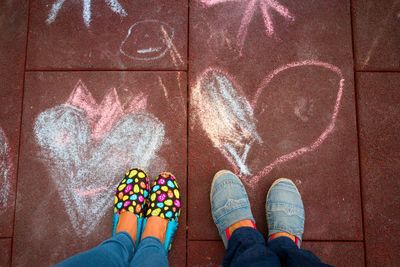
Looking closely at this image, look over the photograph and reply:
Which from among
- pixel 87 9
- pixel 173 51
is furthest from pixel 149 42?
pixel 87 9

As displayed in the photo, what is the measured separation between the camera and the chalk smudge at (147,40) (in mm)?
2008

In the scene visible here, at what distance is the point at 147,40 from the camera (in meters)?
2.01

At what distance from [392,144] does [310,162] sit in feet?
1.55

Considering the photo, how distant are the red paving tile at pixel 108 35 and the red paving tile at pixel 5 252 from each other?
3.22 ft

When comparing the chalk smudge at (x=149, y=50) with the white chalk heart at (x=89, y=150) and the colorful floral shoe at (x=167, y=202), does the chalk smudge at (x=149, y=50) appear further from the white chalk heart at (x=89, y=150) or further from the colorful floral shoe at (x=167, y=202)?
the colorful floral shoe at (x=167, y=202)

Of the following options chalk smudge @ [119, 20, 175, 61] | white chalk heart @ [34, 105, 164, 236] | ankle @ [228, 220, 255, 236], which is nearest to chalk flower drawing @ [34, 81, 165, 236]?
white chalk heart @ [34, 105, 164, 236]

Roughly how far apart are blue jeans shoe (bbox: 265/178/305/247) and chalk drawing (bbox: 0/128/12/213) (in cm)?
143

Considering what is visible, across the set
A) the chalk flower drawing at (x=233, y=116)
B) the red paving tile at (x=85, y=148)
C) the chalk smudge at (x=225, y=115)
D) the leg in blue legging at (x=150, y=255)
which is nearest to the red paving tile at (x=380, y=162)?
the chalk flower drawing at (x=233, y=116)

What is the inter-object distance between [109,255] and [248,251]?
612mm

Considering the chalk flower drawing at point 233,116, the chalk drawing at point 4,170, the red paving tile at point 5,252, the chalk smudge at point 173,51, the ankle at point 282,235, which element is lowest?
the red paving tile at point 5,252

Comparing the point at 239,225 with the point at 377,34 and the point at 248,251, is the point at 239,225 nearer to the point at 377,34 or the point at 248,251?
the point at 248,251

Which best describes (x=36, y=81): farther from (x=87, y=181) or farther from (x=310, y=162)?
(x=310, y=162)

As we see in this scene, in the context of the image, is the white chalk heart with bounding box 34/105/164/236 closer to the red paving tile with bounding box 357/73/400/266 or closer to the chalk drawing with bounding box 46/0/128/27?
the chalk drawing with bounding box 46/0/128/27

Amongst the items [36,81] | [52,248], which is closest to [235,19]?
[36,81]
